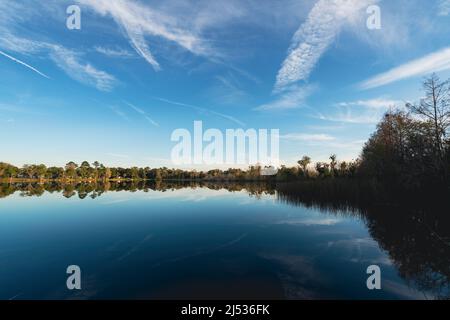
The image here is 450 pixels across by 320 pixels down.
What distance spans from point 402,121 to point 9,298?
39.7 m

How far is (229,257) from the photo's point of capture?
900 centimetres

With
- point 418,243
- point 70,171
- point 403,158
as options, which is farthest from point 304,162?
point 70,171

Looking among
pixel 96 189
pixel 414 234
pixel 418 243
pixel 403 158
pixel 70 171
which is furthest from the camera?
pixel 70 171

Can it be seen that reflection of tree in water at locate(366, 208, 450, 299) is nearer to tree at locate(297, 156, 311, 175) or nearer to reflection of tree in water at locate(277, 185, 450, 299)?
reflection of tree in water at locate(277, 185, 450, 299)

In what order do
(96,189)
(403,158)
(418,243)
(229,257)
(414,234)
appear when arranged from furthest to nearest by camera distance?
(96,189), (403,158), (414,234), (418,243), (229,257)

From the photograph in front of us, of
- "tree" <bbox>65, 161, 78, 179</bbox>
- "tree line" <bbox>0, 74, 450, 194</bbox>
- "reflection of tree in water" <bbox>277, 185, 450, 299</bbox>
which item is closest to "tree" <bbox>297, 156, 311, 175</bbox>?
"tree line" <bbox>0, 74, 450, 194</bbox>

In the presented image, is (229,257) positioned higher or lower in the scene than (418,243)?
lower

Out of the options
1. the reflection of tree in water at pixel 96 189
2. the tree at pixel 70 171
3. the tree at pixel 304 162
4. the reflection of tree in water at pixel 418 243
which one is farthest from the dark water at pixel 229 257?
the tree at pixel 70 171

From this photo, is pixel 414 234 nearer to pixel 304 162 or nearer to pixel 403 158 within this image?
pixel 403 158

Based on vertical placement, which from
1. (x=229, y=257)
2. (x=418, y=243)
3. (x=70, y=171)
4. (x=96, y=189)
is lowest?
(x=96, y=189)

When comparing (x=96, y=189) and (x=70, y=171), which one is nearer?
(x=96, y=189)

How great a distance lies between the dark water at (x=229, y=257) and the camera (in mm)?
6355

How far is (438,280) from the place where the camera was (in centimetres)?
675
